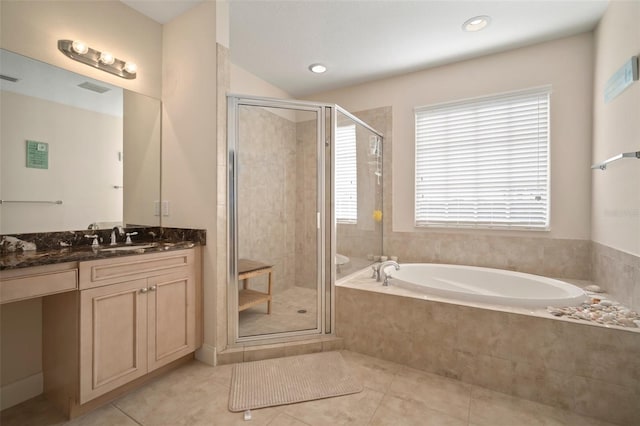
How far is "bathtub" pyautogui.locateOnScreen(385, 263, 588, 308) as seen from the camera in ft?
6.08

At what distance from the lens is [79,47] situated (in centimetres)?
187

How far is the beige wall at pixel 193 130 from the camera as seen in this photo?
2.09 metres

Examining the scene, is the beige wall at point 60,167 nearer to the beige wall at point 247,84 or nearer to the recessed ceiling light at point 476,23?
the beige wall at point 247,84

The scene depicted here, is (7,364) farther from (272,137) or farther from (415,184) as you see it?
(415,184)

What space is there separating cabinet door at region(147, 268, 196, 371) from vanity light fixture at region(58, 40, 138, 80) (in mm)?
1548

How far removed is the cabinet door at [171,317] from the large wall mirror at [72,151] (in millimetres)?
660

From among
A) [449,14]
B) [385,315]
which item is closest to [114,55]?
[449,14]

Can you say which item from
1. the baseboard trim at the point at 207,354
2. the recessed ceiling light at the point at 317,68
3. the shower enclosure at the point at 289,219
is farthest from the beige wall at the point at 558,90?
the baseboard trim at the point at 207,354

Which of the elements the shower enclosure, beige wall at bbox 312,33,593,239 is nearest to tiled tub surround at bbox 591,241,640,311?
beige wall at bbox 312,33,593,239

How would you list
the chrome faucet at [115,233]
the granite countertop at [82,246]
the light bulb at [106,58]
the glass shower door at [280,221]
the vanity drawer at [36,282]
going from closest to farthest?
1. the vanity drawer at [36,282]
2. the granite countertop at [82,246]
3. the light bulb at [106,58]
4. the chrome faucet at [115,233]
5. the glass shower door at [280,221]

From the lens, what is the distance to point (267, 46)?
2627 millimetres

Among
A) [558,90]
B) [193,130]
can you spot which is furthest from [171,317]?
[558,90]

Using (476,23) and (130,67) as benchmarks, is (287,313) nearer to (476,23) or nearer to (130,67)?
(130,67)

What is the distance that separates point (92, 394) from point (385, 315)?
183cm
